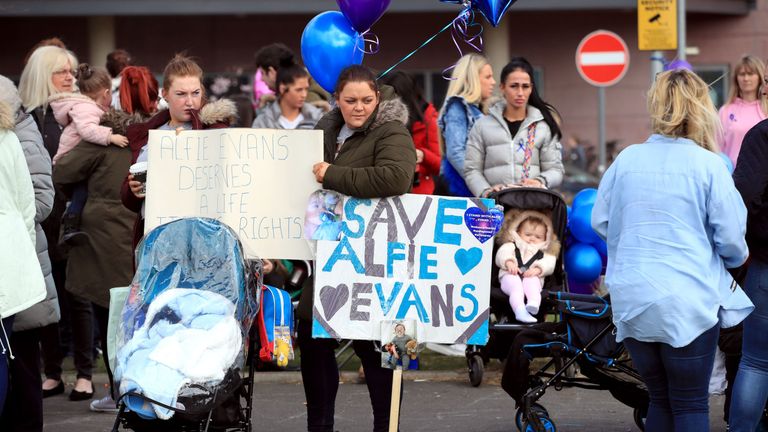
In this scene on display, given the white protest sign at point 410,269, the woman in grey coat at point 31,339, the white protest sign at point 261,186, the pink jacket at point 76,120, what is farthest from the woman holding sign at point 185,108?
the pink jacket at point 76,120

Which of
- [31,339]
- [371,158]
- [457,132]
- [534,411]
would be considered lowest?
[534,411]

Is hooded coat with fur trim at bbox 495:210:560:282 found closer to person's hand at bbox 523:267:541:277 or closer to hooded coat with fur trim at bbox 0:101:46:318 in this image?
person's hand at bbox 523:267:541:277

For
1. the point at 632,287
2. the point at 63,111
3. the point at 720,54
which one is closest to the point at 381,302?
the point at 632,287

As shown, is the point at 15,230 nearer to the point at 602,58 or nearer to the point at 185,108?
the point at 185,108

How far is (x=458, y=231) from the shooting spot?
20.3ft

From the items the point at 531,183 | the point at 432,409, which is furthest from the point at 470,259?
the point at 531,183

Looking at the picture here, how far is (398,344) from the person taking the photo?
609 cm

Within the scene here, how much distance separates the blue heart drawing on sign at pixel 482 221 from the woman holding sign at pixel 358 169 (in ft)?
1.11

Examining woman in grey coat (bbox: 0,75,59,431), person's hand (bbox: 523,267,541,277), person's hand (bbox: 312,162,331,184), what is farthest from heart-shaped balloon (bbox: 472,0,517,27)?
woman in grey coat (bbox: 0,75,59,431)

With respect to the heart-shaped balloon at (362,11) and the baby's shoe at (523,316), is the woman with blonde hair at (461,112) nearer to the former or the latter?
the baby's shoe at (523,316)

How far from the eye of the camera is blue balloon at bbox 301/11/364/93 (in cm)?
718

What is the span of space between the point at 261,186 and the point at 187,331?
102cm

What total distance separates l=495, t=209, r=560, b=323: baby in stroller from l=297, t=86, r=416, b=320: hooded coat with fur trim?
1.70 metres

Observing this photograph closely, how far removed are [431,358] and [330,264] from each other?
3.80 meters
